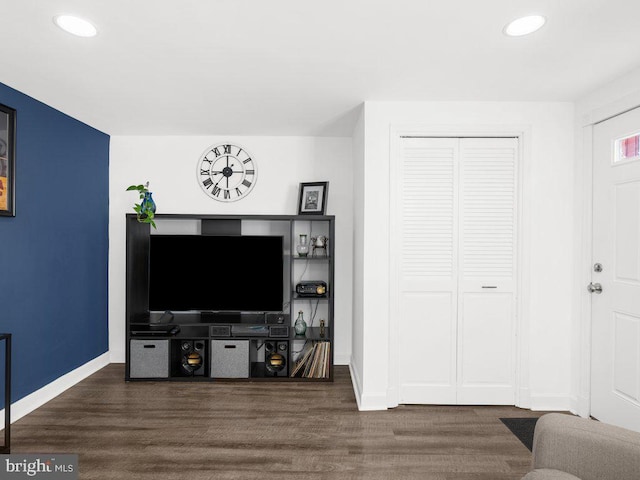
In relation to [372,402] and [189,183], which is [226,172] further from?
[372,402]

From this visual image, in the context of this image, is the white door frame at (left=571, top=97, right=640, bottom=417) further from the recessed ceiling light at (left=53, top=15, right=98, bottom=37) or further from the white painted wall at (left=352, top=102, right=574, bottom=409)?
the recessed ceiling light at (left=53, top=15, right=98, bottom=37)

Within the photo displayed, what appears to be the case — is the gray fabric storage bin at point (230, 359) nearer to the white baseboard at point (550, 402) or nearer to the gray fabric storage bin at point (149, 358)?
the gray fabric storage bin at point (149, 358)

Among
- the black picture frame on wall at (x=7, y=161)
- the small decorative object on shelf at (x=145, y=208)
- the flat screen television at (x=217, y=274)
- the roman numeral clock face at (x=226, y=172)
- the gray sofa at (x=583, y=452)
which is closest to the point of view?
the gray sofa at (x=583, y=452)

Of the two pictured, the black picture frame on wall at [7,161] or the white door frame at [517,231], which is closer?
the black picture frame on wall at [7,161]

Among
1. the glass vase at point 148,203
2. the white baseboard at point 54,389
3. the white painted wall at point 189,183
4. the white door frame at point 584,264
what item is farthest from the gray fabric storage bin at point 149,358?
the white door frame at point 584,264

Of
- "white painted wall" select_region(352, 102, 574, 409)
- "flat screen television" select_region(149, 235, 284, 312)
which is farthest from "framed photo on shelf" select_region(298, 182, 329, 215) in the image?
"white painted wall" select_region(352, 102, 574, 409)

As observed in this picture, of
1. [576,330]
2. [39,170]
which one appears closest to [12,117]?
[39,170]

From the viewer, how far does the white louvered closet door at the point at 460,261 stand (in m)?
3.45

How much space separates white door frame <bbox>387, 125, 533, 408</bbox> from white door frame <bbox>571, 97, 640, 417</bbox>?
1.15 ft

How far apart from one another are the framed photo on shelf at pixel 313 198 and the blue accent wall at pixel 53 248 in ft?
6.50

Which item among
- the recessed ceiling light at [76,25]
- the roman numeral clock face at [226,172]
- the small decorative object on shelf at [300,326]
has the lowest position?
the small decorative object on shelf at [300,326]

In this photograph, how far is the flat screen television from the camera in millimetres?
4195

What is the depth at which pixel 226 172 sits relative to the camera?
15.0 feet

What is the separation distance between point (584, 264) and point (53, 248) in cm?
414
